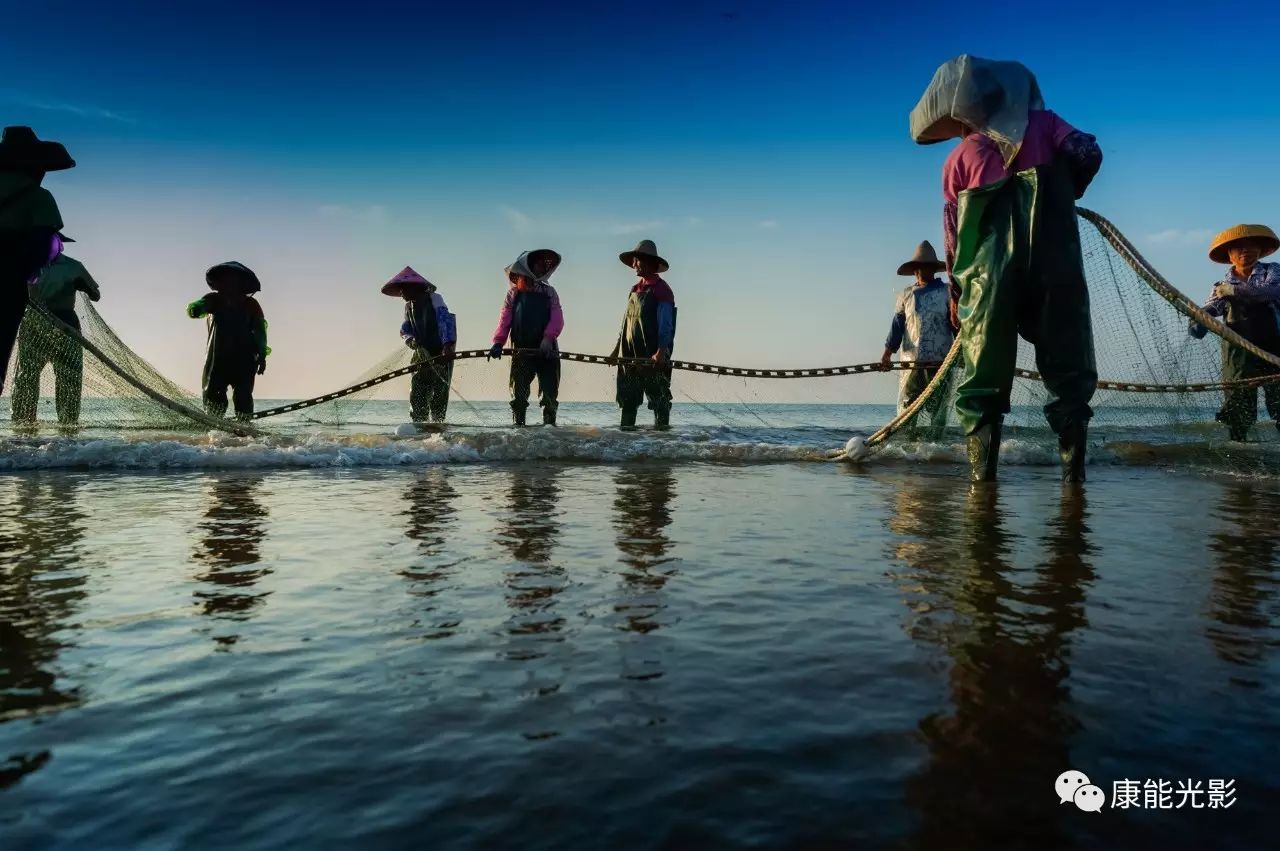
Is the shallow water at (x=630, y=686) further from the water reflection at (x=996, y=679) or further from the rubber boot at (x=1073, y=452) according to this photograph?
the rubber boot at (x=1073, y=452)

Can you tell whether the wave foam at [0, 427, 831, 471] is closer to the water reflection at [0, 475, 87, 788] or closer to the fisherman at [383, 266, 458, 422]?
the fisherman at [383, 266, 458, 422]

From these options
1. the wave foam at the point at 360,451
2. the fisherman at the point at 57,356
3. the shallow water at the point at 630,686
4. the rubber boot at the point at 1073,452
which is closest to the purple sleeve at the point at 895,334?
the wave foam at the point at 360,451

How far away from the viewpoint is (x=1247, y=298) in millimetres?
9961

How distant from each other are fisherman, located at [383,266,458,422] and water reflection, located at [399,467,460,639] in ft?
18.6

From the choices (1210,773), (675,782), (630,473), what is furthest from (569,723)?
(630,473)

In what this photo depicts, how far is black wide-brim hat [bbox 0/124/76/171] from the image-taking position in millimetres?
6562

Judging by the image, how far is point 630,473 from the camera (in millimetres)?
7359

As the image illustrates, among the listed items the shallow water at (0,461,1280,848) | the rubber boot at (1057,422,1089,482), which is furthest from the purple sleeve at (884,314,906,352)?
the shallow water at (0,461,1280,848)

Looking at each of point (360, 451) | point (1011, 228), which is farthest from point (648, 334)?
point (1011, 228)

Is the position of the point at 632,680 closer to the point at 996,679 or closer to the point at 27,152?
the point at 996,679

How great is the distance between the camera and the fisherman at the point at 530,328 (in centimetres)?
1239

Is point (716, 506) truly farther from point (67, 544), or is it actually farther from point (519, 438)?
point (519, 438)

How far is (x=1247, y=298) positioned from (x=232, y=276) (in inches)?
487

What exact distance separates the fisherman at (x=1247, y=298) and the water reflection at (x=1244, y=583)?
18.6 feet
